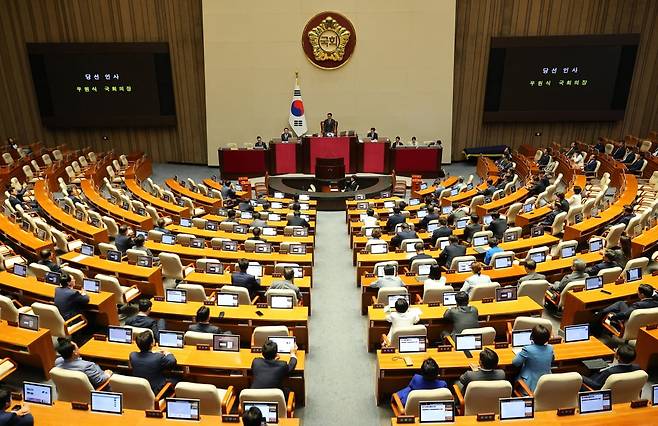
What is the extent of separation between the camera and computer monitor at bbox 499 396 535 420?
4.50 m

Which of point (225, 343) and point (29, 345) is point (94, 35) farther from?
point (225, 343)

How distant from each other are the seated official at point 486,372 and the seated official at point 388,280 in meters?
2.48

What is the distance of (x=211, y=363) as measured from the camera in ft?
18.0

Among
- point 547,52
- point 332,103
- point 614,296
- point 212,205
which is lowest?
point 212,205

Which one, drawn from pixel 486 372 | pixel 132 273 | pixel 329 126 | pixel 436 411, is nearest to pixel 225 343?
pixel 436 411

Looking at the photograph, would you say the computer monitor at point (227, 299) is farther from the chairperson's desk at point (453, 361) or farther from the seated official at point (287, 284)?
the chairperson's desk at point (453, 361)

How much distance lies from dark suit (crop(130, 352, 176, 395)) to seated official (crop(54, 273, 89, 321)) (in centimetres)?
205

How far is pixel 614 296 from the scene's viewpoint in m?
6.88

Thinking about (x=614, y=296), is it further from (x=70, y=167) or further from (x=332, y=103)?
(x=70, y=167)

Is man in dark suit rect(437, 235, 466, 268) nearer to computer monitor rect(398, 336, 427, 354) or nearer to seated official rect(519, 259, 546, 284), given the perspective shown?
seated official rect(519, 259, 546, 284)

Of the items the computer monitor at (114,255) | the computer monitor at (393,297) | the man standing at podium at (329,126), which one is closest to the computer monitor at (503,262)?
the computer monitor at (393,297)

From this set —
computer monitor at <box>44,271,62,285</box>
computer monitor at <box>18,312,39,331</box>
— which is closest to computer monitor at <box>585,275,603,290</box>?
computer monitor at <box>18,312,39,331</box>

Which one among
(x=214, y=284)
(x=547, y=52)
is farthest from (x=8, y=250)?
(x=547, y=52)

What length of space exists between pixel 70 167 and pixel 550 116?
17212 millimetres
